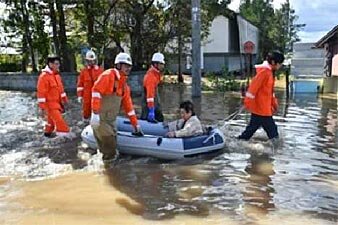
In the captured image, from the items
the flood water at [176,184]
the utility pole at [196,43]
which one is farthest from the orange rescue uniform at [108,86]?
the utility pole at [196,43]

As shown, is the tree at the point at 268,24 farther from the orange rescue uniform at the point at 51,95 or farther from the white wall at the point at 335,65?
the orange rescue uniform at the point at 51,95

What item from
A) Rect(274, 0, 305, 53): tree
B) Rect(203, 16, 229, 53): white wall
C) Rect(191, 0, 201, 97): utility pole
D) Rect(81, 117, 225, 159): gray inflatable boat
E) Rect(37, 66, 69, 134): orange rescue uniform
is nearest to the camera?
Rect(81, 117, 225, 159): gray inflatable boat

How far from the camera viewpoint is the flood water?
17.9ft

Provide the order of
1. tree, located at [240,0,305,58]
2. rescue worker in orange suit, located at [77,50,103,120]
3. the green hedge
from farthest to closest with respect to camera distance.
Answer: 1. tree, located at [240,0,305,58]
2. the green hedge
3. rescue worker in orange suit, located at [77,50,103,120]

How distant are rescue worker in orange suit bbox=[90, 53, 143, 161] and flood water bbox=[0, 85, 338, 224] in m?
0.38

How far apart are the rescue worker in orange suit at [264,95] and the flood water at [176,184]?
17.7 inches

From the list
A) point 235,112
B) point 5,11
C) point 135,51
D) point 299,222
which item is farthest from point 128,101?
point 5,11

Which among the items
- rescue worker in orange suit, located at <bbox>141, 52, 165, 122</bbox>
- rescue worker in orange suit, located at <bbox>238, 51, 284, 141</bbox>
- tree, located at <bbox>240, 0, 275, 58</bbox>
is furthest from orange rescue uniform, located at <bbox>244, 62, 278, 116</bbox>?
tree, located at <bbox>240, 0, 275, 58</bbox>

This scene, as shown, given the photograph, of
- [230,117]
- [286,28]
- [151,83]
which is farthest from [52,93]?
[286,28]

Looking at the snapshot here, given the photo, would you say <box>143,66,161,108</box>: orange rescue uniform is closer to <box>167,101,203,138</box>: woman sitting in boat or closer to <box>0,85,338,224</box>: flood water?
<box>167,101,203,138</box>: woman sitting in boat

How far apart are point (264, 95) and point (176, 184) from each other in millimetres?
2453

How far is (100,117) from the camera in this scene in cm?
746

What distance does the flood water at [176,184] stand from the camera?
545 cm

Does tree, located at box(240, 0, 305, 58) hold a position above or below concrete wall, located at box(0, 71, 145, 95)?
above
